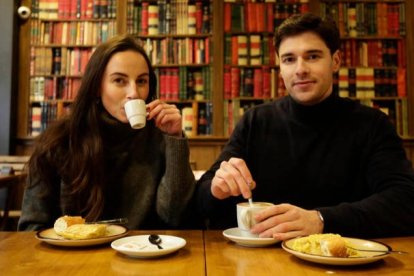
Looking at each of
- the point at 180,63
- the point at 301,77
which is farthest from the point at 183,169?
Answer: the point at 180,63

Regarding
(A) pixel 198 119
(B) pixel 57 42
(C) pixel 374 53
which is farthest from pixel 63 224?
(C) pixel 374 53

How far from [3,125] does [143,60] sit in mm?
2780

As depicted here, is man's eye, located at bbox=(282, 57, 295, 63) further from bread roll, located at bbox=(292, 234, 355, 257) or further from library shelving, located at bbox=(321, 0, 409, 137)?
library shelving, located at bbox=(321, 0, 409, 137)

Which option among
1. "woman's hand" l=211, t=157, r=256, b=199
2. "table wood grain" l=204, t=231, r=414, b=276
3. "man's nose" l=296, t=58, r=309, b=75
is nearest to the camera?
"table wood grain" l=204, t=231, r=414, b=276

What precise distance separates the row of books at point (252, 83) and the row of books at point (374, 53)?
0.69 meters

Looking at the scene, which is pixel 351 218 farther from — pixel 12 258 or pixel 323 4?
pixel 323 4

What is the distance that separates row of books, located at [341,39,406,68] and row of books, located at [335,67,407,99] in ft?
0.22

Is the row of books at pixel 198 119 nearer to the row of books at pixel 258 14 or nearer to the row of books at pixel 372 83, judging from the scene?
the row of books at pixel 258 14

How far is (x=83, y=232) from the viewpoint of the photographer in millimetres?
962

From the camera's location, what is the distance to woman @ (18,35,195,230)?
133 centimetres

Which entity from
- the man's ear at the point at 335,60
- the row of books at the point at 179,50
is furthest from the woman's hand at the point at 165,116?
the row of books at the point at 179,50

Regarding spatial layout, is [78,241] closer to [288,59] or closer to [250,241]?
[250,241]

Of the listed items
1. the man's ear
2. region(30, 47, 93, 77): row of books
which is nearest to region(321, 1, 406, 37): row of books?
region(30, 47, 93, 77): row of books

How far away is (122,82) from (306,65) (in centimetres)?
65
